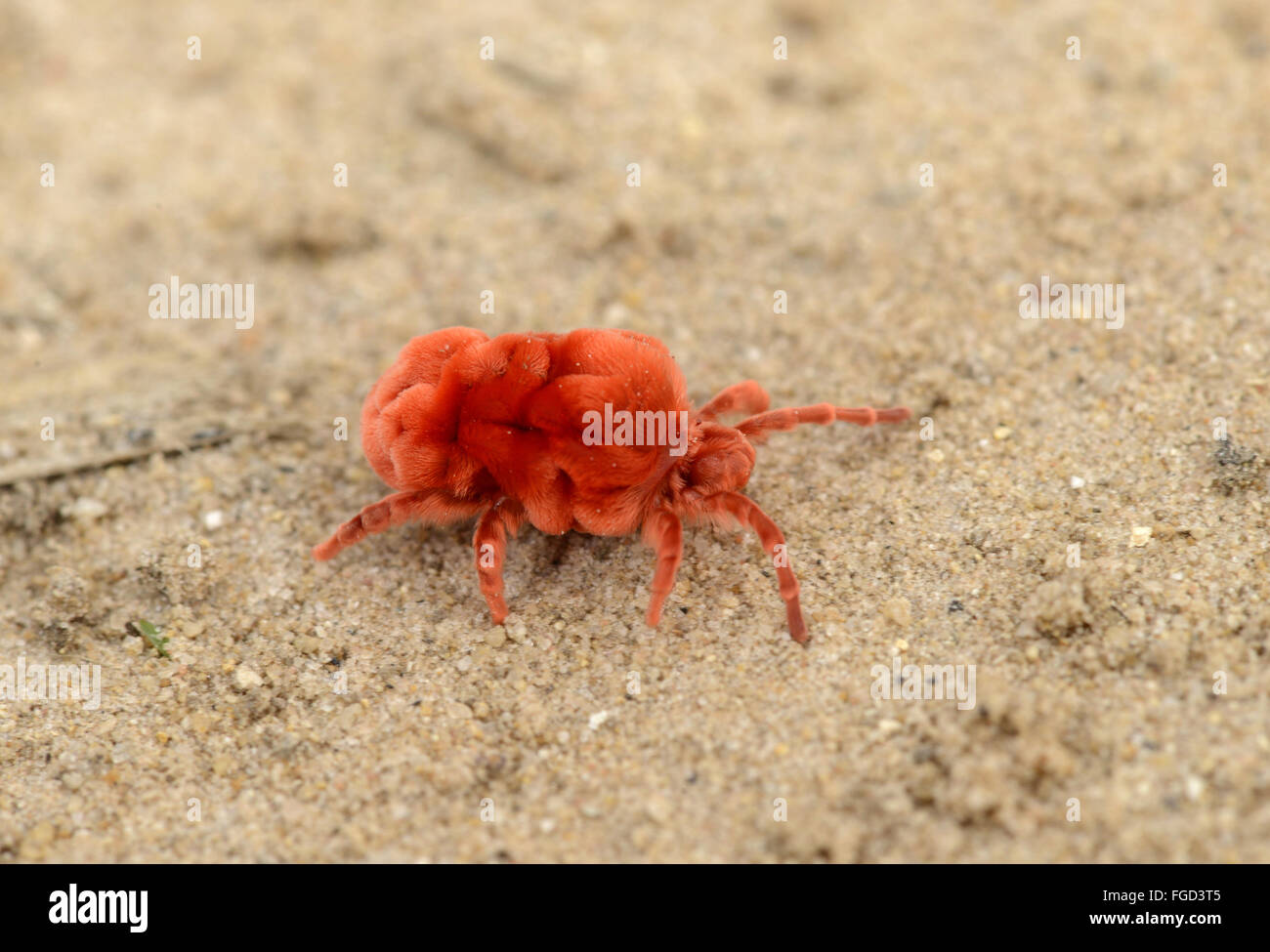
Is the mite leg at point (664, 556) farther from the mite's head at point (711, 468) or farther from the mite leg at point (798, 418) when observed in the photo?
the mite leg at point (798, 418)

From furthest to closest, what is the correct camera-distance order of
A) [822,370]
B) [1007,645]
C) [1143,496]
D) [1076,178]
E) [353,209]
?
[353,209], [1076,178], [822,370], [1143,496], [1007,645]

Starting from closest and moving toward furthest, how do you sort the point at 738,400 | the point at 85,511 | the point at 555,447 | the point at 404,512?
the point at 555,447
the point at 404,512
the point at 738,400
the point at 85,511

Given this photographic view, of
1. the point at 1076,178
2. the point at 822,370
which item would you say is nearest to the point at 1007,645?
the point at 822,370

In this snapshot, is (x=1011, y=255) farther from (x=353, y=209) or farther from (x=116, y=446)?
(x=116, y=446)

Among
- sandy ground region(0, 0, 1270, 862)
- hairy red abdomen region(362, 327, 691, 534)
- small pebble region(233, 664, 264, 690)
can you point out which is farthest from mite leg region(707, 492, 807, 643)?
small pebble region(233, 664, 264, 690)

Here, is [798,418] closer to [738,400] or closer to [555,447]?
[738,400]

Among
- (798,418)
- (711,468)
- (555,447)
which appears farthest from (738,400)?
(555,447)
